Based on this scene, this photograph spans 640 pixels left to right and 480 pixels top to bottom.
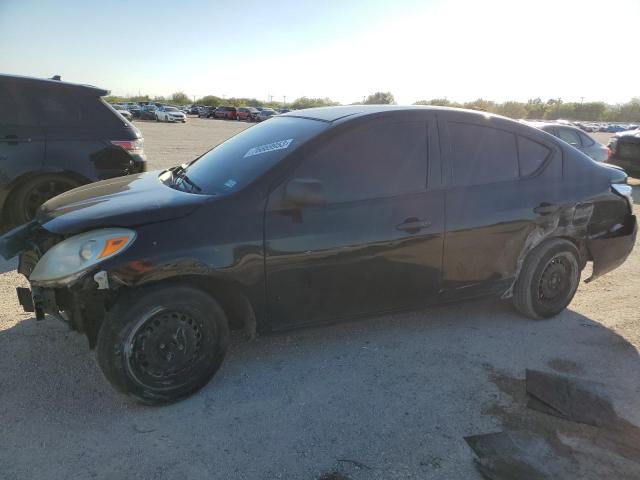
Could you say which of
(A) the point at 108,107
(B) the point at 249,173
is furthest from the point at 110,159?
(B) the point at 249,173

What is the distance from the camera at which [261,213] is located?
292cm

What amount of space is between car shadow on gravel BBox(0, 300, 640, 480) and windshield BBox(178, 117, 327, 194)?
1.22m

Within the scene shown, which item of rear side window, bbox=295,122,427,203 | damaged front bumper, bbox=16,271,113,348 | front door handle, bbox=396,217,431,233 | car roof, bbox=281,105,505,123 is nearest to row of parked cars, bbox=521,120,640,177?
car roof, bbox=281,105,505,123

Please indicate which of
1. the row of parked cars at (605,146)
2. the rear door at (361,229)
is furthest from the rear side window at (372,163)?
the row of parked cars at (605,146)

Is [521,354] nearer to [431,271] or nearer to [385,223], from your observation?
[431,271]

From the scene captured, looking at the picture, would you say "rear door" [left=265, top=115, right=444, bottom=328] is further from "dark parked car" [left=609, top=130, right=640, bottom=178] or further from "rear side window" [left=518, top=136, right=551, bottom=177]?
A: "dark parked car" [left=609, top=130, right=640, bottom=178]

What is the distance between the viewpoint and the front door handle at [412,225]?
10.7 ft

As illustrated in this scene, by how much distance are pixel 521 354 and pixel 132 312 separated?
106 inches

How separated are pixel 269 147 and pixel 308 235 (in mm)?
748

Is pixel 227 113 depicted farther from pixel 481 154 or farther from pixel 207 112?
pixel 481 154

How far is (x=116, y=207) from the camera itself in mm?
2891

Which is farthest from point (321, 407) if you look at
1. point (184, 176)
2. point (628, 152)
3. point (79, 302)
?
point (628, 152)

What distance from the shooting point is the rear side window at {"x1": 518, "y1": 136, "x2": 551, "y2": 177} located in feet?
12.6

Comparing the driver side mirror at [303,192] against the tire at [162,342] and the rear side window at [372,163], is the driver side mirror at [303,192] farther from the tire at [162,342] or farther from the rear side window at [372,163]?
the tire at [162,342]
